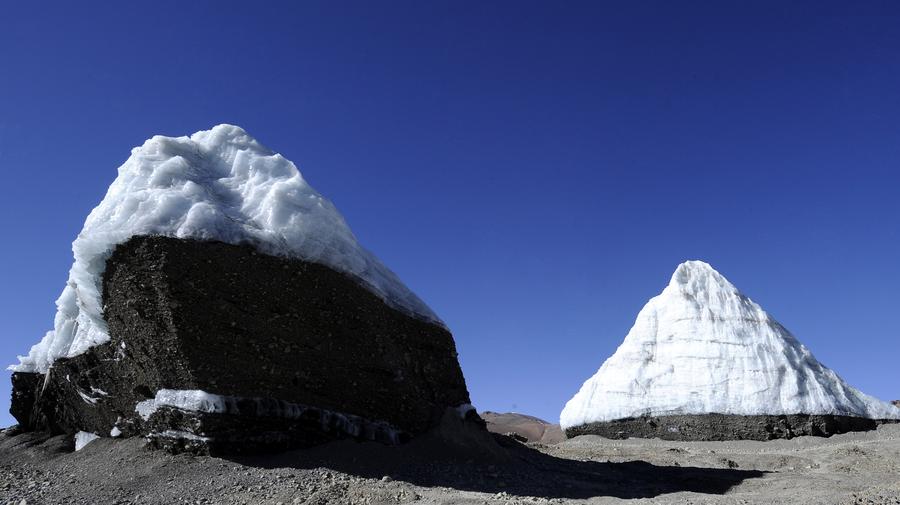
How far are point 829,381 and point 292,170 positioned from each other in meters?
21.2

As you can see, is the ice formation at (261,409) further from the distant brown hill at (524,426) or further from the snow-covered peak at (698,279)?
the distant brown hill at (524,426)

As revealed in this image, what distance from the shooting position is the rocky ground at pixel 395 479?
389 inches

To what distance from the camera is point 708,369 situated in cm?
2509

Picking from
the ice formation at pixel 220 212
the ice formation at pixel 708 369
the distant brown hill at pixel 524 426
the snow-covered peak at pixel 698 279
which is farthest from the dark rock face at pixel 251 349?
the distant brown hill at pixel 524 426

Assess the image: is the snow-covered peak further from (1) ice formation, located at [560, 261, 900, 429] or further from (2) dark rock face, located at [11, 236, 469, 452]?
(2) dark rock face, located at [11, 236, 469, 452]

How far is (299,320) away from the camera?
11836 millimetres

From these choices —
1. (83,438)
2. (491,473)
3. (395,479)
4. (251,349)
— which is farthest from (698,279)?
(83,438)

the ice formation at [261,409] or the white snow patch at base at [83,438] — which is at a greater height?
the ice formation at [261,409]

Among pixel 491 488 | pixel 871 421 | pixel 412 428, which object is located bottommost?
pixel 491 488

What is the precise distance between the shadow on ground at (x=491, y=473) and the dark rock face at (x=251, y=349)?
0.50m

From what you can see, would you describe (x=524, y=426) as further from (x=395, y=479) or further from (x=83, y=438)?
(x=395, y=479)

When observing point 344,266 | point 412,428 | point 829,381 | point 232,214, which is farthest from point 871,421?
point 232,214

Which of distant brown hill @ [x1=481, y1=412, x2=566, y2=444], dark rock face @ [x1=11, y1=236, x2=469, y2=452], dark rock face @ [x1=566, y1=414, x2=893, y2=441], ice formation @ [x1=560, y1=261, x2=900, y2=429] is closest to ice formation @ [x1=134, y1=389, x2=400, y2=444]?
dark rock face @ [x1=11, y1=236, x2=469, y2=452]

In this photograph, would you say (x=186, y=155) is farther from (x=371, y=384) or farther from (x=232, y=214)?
(x=371, y=384)
